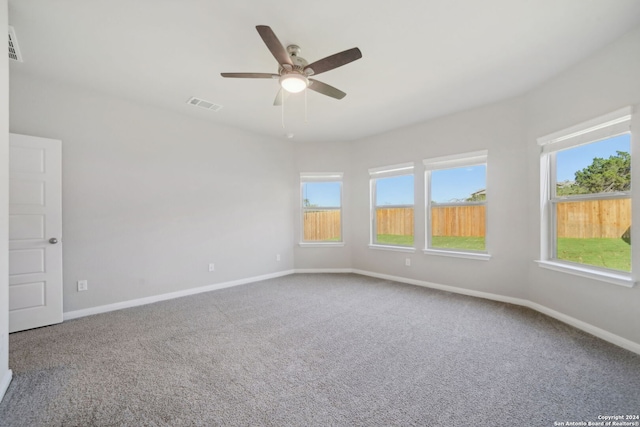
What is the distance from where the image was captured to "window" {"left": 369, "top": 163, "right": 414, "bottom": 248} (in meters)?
4.53

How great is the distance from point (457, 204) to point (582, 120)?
166 cm

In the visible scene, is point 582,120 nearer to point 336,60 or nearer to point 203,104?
point 336,60

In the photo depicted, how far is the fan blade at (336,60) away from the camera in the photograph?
1.90 m

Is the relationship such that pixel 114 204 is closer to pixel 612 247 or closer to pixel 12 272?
pixel 12 272

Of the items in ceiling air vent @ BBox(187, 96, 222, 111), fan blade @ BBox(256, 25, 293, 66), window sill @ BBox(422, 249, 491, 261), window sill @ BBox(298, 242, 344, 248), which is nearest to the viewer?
fan blade @ BBox(256, 25, 293, 66)

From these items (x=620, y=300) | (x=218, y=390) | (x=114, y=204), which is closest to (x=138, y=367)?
(x=218, y=390)

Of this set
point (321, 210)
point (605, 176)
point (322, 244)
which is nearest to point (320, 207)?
point (321, 210)

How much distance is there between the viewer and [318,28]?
2.09m

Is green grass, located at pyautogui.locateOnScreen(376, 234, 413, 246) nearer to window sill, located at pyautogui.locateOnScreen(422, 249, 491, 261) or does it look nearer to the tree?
window sill, located at pyautogui.locateOnScreen(422, 249, 491, 261)

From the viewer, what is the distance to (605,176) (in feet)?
8.35

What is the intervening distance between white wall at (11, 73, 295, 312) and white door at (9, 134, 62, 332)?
165 millimetres

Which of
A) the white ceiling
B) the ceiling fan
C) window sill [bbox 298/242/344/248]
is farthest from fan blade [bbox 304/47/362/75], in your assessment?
window sill [bbox 298/242/344/248]

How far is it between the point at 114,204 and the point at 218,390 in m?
2.76

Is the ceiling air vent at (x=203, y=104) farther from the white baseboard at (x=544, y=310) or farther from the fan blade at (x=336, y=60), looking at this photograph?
the white baseboard at (x=544, y=310)
